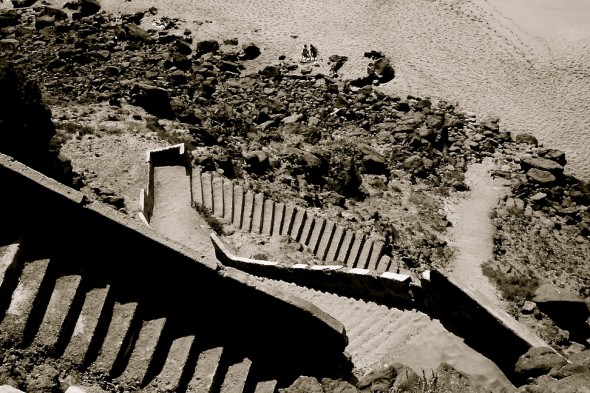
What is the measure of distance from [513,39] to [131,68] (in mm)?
24246

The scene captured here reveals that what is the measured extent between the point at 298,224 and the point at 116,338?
9463 mm

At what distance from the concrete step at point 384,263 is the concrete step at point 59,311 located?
10631 millimetres

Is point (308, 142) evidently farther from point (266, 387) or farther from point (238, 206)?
point (266, 387)

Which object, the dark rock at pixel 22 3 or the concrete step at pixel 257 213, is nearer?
the concrete step at pixel 257 213

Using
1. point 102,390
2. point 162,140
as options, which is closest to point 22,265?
point 102,390

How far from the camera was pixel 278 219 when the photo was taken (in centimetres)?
1595

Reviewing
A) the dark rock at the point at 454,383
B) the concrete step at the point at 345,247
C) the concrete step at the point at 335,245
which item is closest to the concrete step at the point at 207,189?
the concrete step at the point at 335,245

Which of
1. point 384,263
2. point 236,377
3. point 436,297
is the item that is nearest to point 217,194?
point 384,263

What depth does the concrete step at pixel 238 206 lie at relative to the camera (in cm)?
1544

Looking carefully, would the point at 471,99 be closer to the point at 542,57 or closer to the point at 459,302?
the point at 542,57

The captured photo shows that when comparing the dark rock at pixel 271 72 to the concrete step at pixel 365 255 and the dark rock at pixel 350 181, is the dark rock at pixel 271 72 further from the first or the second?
the concrete step at pixel 365 255

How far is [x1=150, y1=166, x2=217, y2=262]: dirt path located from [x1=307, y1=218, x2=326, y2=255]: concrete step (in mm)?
3358

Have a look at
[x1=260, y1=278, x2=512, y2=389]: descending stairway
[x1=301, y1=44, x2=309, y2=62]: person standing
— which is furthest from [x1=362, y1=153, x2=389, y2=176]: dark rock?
[x1=260, y1=278, x2=512, y2=389]: descending stairway

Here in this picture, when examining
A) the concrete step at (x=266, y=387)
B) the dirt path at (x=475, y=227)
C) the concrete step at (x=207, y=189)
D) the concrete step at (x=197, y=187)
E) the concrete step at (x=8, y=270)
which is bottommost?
the dirt path at (x=475, y=227)
